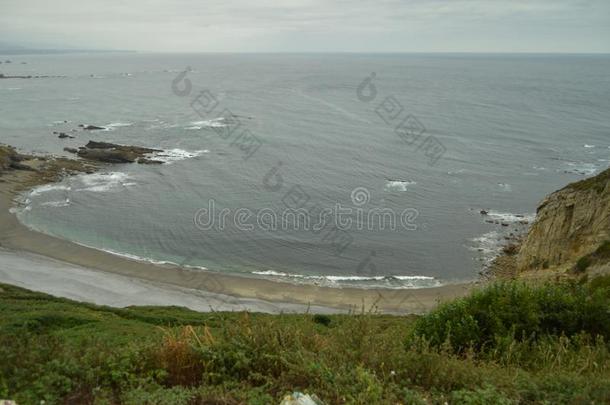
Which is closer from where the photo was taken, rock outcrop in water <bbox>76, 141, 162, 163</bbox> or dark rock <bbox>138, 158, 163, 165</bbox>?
dark rock <bbox>138, 158, 163, 165</bbox>

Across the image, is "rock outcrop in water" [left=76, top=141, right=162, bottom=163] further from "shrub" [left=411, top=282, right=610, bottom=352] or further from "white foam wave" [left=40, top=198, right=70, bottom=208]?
"shrub" [left=411, top=282, right=610, bottom=352]

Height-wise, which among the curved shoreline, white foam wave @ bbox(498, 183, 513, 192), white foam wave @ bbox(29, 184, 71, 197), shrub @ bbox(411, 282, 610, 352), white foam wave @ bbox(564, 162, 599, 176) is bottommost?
the curved shoreline

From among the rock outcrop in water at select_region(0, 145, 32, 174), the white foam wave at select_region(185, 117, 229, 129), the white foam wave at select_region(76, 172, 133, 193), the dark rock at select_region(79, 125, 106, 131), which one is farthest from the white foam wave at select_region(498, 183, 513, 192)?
the dark rock at select_region(79, 125, 106, 131)

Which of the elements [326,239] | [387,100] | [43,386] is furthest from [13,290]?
[387,100]

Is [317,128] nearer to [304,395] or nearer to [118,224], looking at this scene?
[118,224]

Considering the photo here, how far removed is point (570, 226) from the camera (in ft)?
97.1

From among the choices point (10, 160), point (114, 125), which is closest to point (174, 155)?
point (10, 160)

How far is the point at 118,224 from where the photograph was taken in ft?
146

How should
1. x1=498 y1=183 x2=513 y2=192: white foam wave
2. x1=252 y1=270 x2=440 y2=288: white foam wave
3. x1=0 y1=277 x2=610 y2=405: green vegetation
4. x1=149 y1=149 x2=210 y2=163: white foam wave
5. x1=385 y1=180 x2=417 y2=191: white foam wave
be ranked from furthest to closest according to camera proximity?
1. x1=149 y1=149 x2=210 y2=163: white foam wave
2. x1=498 y1=183 x2=513 y2=192: white foam wave
3. x1=385 y1=180 x2=417 y2=191: white foam wave
4. x1=252 y1=270 x2=440 y2=288: white foam wave
5. x1=0 y1=277 x2=610 y2=405: green vegetation

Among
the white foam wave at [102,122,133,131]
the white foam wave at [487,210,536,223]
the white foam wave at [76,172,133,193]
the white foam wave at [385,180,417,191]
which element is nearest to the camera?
the white foam wave at [487,210,536,223]

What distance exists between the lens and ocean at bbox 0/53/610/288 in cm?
3953

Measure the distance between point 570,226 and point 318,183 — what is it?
28.9 meters

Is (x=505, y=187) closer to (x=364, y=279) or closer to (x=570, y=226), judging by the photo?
(x=570, y=226)

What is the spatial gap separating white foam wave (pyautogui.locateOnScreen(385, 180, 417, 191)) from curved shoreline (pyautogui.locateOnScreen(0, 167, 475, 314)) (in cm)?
1904
